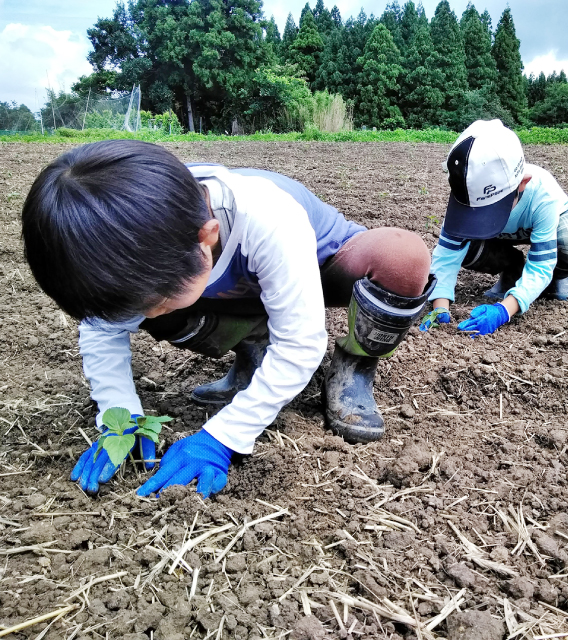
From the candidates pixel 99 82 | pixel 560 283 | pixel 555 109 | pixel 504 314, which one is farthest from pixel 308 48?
pixel 504 314

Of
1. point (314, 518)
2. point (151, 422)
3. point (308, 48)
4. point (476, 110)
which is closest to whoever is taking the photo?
point (314, 518)

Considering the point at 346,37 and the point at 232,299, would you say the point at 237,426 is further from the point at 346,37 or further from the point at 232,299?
the point at 346,37

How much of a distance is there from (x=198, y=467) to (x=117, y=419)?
26 cm

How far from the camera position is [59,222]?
3.65 feet

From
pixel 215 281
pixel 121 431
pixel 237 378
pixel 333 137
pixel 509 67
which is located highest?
pixel 509 67

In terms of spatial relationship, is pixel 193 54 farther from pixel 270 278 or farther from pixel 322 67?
pixel 270 278

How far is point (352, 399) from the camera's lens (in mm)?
1845

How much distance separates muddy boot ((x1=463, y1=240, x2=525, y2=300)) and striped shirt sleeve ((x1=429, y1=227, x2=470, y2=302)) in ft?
0.46

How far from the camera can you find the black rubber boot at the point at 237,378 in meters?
2.02

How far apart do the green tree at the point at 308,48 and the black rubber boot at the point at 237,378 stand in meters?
28.8

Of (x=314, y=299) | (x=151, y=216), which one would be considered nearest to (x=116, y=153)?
(x=151, y=216)

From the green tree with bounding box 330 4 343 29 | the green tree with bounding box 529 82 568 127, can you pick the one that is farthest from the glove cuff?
the green tree with bounding box 330 4 343 29

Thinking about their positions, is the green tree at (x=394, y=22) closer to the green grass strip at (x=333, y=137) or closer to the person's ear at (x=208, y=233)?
the green grass strip at (x=333, y=137)

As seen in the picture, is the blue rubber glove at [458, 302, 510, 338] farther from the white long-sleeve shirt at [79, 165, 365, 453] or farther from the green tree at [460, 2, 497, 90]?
the green tree at [460, 2, 497, 90]
